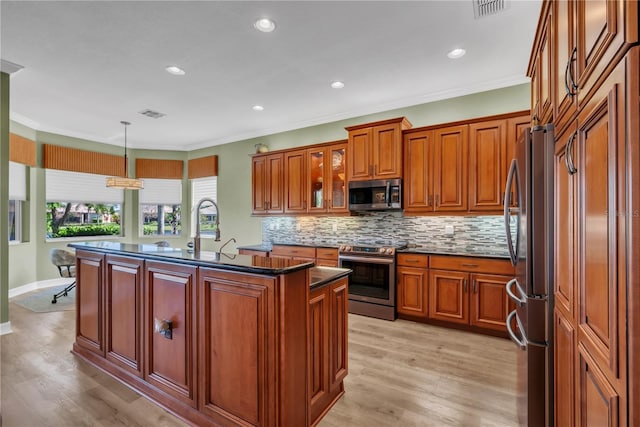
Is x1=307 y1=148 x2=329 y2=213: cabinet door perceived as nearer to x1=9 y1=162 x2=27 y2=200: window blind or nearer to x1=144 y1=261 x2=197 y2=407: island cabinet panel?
x1=144 y1=261 x2=197 y2=407: island cabinet panel

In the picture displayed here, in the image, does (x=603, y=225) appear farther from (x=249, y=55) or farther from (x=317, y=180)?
(x=317, y=180)

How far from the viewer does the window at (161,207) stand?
6.62 metres

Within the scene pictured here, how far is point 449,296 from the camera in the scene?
11.3 ft

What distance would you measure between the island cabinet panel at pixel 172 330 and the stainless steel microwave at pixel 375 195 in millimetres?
2679

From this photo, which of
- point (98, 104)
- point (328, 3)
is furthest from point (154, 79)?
point (328, 3)

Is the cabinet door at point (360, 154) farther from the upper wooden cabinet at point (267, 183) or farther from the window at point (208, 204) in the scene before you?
the window at point (208, 204)

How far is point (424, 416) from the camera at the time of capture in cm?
196

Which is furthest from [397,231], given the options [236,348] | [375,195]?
[236,348]

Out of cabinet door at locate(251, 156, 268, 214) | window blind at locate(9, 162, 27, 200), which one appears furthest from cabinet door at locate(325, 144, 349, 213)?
window blind at locate(9, 162, 27, 200)

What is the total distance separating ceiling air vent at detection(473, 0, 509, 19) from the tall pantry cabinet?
3.68 feet

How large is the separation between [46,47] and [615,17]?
412 cm

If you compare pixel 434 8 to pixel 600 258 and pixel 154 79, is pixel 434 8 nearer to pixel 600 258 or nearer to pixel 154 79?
pixel 600 258

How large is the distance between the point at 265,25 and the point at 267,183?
280cm

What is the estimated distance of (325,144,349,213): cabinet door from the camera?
4363 mm
